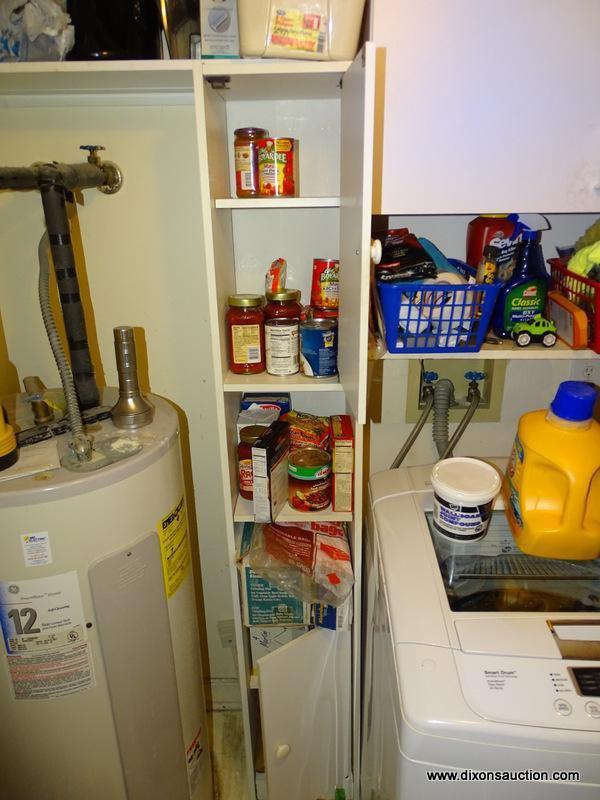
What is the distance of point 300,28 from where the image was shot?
84 centimetres

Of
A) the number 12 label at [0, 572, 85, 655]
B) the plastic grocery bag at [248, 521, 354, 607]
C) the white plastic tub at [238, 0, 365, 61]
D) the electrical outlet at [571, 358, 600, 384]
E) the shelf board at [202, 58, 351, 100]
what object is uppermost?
the white plastic tub at [238, 0, 365, 61]

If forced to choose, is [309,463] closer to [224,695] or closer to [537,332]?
[537,332]

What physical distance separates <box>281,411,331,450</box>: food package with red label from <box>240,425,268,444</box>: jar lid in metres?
0.06

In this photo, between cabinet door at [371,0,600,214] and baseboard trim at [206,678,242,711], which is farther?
baseboard trim at [206,678,242,711]

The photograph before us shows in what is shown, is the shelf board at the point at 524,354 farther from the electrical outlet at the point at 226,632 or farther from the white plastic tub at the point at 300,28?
the electrical outlet at the point at 226,632

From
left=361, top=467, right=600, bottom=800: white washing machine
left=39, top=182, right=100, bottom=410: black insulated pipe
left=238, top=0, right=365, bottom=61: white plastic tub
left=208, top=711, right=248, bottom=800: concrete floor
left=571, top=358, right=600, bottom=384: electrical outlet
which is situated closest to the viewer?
left=361, top=467, right=600, bottom=800: white washing machine

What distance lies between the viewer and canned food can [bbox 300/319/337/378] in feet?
3.47

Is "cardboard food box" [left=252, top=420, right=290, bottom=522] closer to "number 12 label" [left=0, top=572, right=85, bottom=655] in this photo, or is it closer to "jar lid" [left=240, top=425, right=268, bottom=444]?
"jar lid" [left=240, top=425, right=268, bottom=444]

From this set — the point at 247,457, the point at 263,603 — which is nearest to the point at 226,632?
the point at 263,603

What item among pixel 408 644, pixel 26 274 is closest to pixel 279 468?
pixel 408 644

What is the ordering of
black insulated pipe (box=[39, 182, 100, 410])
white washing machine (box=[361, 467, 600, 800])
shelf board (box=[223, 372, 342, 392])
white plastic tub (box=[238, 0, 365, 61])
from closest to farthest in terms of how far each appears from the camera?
white washing machine (box=[361, 467, 600, 800]) < white plastic tub (box=[238, 0, 365, 61]) < black insulated pipe (box=[39, 182, 100, 410]) < shelf board (box=[223, 372, 342, 392])

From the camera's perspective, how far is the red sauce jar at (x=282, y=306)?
3.53ft

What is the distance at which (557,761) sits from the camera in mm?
672

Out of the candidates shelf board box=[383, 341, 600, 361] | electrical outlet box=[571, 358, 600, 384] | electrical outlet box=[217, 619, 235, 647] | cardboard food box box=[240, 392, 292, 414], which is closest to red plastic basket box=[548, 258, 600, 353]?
shelf board box=[383, 341, 600, 361]
